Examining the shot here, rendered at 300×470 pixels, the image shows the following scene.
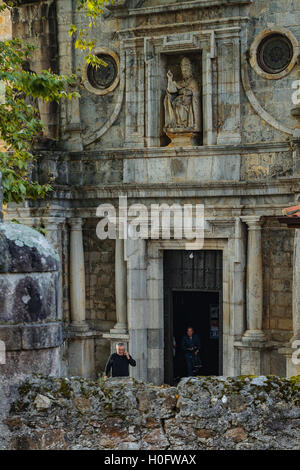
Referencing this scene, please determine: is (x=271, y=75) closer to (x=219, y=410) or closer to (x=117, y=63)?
(x=117, y=63)

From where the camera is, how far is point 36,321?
507 cm

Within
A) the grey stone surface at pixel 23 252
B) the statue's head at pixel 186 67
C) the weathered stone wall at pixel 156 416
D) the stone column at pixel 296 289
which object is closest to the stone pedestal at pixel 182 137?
the statue's head at pixel 186 67

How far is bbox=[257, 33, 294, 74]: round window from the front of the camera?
45.5ft

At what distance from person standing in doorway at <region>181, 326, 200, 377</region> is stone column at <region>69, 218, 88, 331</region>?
1.96 m

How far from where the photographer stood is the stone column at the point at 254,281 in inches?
549

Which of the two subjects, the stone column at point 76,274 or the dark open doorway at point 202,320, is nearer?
the stone column at point 76,274

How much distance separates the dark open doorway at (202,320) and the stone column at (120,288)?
1.59 m

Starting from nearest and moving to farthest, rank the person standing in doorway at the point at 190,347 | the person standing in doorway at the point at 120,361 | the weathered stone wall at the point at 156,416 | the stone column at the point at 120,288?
1. the weathered stone wall at the point at 156,416
2. the person standing in doorway at the point at 120,361
3. the stone column at the point at 120,288
4. the person standing in doorway at the point at 190,347

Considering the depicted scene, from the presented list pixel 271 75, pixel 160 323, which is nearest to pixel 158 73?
pixel 271 75

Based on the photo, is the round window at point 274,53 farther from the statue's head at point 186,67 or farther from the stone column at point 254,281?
the stone column at point 254,281

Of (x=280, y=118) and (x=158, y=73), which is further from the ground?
(x=158, y=73)

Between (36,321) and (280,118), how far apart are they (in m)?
9.74

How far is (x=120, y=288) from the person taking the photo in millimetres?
14945

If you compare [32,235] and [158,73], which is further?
[158,73]
